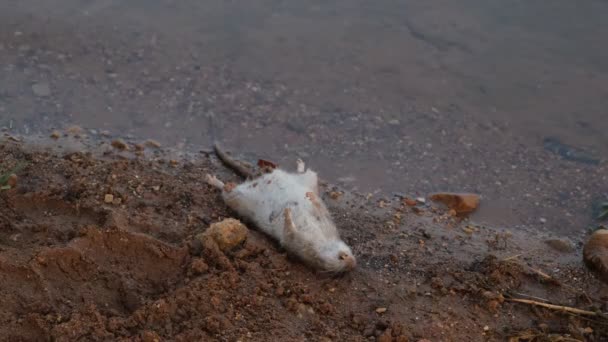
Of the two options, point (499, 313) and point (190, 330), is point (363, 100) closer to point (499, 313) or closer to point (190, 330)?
point (499, 313)

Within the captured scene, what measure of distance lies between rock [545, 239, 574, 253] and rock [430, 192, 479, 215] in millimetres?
560

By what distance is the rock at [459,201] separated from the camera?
5.08 metres

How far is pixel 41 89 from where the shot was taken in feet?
19.6

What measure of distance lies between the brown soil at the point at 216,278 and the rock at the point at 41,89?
1462mm

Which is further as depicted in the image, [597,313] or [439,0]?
[439,0]

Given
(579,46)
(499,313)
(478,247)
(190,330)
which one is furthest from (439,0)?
(190,330)

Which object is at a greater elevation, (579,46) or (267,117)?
(579,46)

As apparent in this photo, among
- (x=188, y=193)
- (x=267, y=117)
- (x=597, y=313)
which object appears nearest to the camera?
(x=597, y=313)

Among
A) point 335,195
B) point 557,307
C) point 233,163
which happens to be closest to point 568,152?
point 335,195

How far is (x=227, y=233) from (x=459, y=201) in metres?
1.94

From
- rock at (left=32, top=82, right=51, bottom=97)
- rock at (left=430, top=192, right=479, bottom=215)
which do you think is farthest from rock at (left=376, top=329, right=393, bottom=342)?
rock at (left=32, top=82, right=51, bottom=97)

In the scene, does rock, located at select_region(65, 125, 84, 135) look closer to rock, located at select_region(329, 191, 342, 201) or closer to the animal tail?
the animal tail

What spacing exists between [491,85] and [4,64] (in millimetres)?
4187

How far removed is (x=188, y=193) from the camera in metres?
4.46
